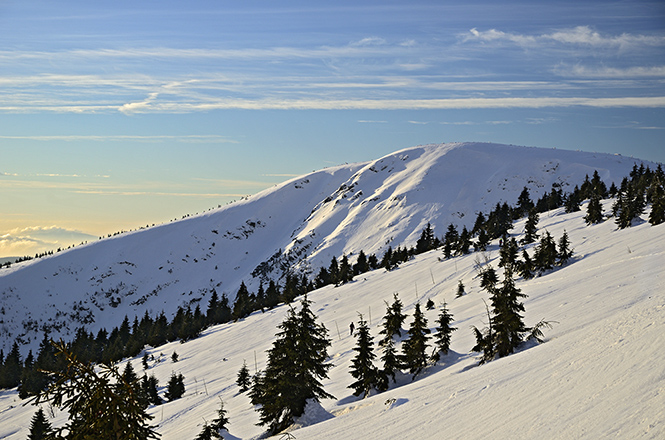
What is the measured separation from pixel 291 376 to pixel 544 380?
11.5 m

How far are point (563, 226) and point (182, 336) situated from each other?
77498 mm

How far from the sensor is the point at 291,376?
2094 cm

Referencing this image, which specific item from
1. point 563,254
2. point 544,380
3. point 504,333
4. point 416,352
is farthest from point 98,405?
point 563,254

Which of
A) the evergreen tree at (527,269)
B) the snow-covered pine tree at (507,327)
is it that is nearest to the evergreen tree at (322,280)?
the evergreen tree at (527,269)

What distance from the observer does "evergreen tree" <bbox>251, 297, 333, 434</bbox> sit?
20641 millimetres

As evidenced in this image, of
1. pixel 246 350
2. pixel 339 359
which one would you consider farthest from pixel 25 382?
pixel 339 359

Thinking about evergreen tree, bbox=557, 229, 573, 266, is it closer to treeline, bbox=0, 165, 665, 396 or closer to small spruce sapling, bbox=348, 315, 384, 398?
treeline, bbox=0, 165, 665, 396

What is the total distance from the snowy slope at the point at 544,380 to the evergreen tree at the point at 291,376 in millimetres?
911

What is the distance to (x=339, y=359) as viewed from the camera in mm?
43000

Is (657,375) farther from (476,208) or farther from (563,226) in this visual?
(476,208)

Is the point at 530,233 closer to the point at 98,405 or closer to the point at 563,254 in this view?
the point at 563,254

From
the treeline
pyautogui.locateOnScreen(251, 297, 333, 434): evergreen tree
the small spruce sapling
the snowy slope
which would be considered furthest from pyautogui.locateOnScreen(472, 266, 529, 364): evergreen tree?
the treeline

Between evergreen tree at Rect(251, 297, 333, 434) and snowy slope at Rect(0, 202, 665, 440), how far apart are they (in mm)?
911

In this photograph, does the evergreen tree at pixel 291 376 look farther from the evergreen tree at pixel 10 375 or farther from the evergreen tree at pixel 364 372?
the evergreen tree at pixel 10 375
